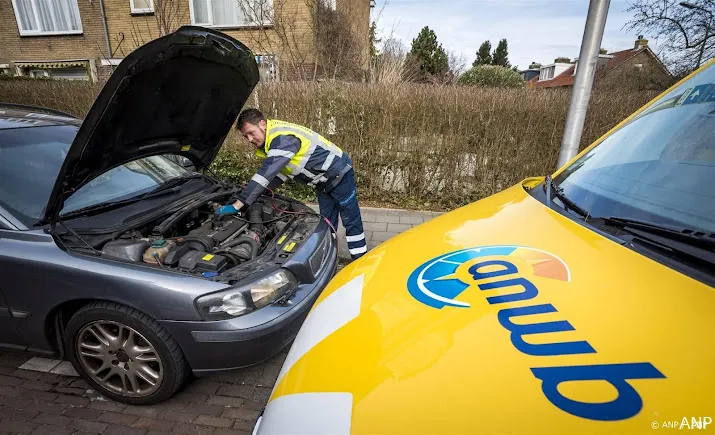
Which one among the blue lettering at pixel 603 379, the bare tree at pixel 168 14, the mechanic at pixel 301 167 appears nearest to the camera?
the blue lettering at pixel 603 379

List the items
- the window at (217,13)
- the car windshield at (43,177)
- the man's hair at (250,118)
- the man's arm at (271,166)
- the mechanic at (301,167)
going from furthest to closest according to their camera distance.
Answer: the window at (217,13), the man's hair at (250,118), the mechanic at (301,167), the man's arm at (271,166), the car windshield at (43,177)

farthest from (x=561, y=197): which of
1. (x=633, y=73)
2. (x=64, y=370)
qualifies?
(x=633, y=73)

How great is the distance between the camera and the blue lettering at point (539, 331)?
947mm

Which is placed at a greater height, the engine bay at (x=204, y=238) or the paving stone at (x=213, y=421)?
the engine bay at (x=204, y=238)

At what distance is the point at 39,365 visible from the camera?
2.70 meters

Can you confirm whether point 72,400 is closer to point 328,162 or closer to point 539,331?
point 328,162

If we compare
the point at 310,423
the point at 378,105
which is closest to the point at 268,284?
the point at 310,423

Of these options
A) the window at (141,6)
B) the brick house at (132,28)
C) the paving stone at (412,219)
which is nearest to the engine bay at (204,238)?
the paving stone at (412,219)

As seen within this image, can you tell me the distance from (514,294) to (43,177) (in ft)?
10.1

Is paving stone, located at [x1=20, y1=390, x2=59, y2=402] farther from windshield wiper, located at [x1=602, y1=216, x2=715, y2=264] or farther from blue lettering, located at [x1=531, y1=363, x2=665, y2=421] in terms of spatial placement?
windshield wiper, located at [x1=602, y1=216, x2=715, y2=264]

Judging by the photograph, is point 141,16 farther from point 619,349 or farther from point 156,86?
point 619,349

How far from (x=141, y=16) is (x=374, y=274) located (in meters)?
16.1

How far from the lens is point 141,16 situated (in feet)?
43.9

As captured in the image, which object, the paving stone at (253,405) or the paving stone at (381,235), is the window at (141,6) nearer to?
the paving stone at (381,235)
